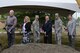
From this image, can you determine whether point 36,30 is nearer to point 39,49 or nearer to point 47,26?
point 47,26

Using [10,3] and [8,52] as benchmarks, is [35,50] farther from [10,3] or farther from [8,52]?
[10,3]

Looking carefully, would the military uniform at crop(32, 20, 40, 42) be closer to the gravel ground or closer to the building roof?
the building roof

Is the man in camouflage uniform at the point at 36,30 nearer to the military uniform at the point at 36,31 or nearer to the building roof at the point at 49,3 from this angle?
the military uniform at the point at 36,31

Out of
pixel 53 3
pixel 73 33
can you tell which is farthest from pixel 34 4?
pixel 73 33

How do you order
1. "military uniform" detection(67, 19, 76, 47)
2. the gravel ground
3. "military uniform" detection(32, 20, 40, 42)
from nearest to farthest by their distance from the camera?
the gravel ground → "military uniform" detection(67, 19, 76, 47) → "military uniform" detection(32, 20, 40, 42)

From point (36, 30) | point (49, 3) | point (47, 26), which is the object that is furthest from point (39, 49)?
point (49, 3)

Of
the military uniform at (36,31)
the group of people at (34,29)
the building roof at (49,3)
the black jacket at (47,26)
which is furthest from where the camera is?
the building roof at (49,3)

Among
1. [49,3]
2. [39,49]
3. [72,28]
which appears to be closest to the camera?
[39,49]

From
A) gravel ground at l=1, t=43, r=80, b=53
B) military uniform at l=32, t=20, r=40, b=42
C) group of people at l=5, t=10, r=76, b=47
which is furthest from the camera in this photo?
military uniform at l=32, t=20, r=40, b=42

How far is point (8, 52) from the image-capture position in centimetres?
974

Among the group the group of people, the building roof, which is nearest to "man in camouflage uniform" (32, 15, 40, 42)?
the group of people

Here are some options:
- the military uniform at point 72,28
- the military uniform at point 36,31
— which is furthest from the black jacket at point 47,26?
the military uniform at point 72,28

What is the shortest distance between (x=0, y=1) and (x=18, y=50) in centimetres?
776

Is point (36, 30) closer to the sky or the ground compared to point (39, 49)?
closer to the sky
